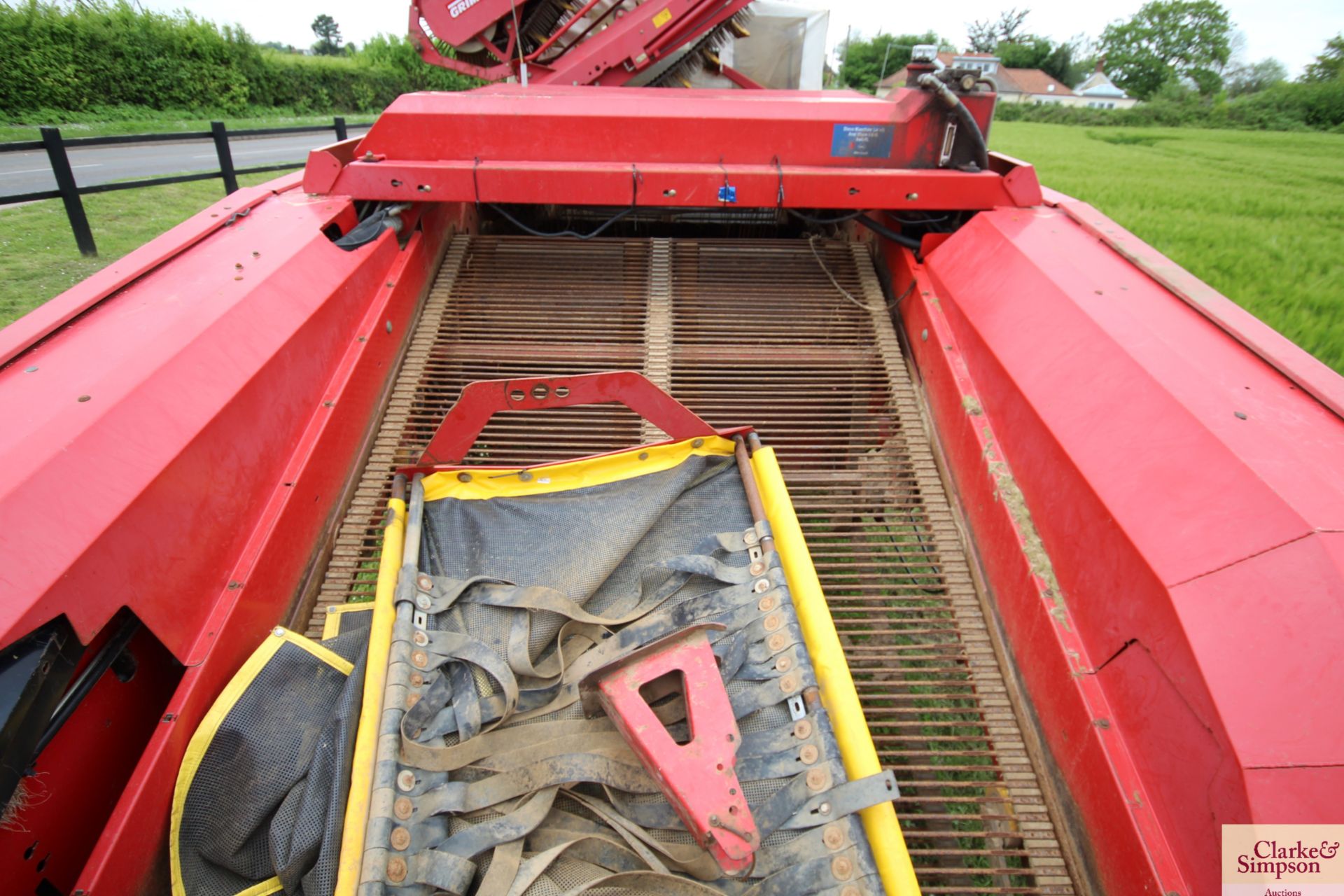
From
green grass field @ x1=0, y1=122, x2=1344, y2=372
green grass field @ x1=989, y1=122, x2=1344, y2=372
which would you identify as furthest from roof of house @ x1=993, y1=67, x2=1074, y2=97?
green grass field @ x1=989, y1=122, x2=1344, y2=372

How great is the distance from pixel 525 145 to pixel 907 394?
5.37 feet

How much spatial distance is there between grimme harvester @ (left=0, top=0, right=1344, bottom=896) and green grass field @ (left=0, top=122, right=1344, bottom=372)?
165 cm

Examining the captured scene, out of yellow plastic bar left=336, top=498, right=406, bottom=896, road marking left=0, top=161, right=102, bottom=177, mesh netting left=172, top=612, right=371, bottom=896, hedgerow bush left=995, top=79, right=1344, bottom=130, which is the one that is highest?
hedgerow bush left=995, top=79, right=1344, bottom=130

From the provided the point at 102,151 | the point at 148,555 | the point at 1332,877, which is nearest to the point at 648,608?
the point at 148,555

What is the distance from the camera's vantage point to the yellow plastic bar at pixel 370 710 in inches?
46.9

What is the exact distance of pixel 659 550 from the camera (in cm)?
182

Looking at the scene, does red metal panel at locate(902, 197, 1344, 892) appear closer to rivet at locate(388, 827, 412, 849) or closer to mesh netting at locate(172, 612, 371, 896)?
rivet at locate(388, 827, 412, 849)

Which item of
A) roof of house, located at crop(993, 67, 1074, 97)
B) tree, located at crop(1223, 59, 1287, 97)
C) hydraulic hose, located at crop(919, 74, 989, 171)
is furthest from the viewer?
roof of house, located at crop(993, 67, 1074, 97)

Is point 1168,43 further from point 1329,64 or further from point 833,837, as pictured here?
point 833,837

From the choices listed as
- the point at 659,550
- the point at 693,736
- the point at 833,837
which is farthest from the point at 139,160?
the point at 833,837

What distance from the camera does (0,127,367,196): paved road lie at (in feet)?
31.7

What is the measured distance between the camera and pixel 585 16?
399 centimetres

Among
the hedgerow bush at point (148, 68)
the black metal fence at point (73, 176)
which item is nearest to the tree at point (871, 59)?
the hedgerow bush at point (148, 68)

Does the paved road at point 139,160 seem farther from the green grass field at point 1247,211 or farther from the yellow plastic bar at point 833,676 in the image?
the yellow plastic bar at point 833,676
